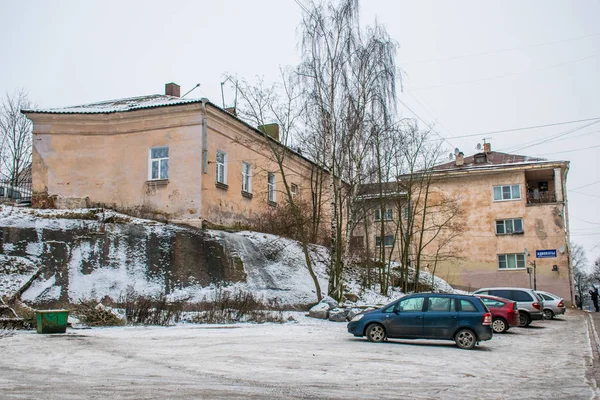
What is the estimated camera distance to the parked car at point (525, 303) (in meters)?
23.5

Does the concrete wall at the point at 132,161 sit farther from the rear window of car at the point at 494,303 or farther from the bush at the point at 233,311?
the rear window of car at the point at 494,303

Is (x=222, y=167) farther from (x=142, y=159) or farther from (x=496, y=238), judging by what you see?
(x=496, y=238)

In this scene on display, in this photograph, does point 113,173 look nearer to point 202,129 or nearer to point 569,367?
point 202,129

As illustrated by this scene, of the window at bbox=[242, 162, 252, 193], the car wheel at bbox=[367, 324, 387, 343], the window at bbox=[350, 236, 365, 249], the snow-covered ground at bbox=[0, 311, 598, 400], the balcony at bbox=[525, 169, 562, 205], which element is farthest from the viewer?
the balcony at bbox=[525, 169, 562, 205]

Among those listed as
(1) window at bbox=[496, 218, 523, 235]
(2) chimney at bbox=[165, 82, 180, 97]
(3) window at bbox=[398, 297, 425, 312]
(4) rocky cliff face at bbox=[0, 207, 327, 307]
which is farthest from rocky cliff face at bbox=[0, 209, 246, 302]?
(1) window at bbox=[496, 218, 523, 235]

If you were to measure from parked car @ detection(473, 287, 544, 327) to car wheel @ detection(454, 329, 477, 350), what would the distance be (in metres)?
9.74

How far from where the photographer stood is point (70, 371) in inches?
380

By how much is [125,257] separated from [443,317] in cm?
1354

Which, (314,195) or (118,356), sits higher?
(314,195)

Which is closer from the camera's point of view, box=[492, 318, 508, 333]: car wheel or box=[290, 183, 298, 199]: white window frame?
box=[492, 318, 508, 333]: car wheel

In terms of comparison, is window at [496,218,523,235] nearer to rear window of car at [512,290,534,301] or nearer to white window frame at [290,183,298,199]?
white window frame at [290,183,298,199]

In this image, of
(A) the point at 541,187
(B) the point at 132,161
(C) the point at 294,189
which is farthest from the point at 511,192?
(B) the point at 132,161

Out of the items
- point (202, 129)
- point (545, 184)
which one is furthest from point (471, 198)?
point (202, 129)

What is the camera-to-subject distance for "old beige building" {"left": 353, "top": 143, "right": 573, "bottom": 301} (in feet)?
142
